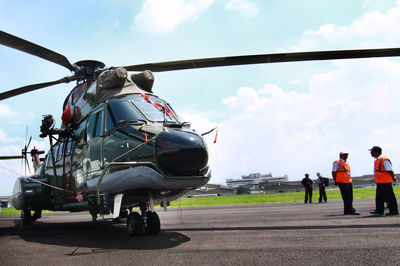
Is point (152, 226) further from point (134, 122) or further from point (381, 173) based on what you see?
point (381, 173)

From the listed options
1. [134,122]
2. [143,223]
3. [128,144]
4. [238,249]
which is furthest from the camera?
[134,122]

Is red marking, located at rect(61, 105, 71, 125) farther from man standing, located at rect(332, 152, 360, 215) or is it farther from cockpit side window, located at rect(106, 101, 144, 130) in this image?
man standing, located at rect(332, 152, 360, 215)

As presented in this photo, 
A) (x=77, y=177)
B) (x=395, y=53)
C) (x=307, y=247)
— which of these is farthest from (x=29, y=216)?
(x=395, y=53)

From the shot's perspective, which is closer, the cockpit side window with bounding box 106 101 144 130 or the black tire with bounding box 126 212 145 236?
the black tire with bounding box 126 212 145 236

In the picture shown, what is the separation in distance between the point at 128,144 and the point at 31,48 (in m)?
3.84

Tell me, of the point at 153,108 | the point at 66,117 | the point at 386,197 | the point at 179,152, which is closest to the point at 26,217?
the point at 66,117

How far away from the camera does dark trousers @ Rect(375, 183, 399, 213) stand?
9078 mm

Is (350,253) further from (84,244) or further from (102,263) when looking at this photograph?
(84,244)

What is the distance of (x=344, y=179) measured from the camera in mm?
10219

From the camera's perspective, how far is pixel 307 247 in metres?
4.84

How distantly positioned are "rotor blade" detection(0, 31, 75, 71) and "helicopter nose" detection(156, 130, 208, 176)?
417cm

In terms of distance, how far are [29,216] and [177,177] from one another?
741 centimetres

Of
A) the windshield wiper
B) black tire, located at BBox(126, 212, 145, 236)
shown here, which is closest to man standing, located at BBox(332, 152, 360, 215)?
black tire, located at BBox(126, 212, 145, 236)

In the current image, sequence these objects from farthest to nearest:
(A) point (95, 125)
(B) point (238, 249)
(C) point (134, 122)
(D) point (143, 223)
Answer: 1. (A) point (95, 125)
2. (C) point (134, 122)
3. (D) point (143, 223)
4. (B) point (238, 249)
